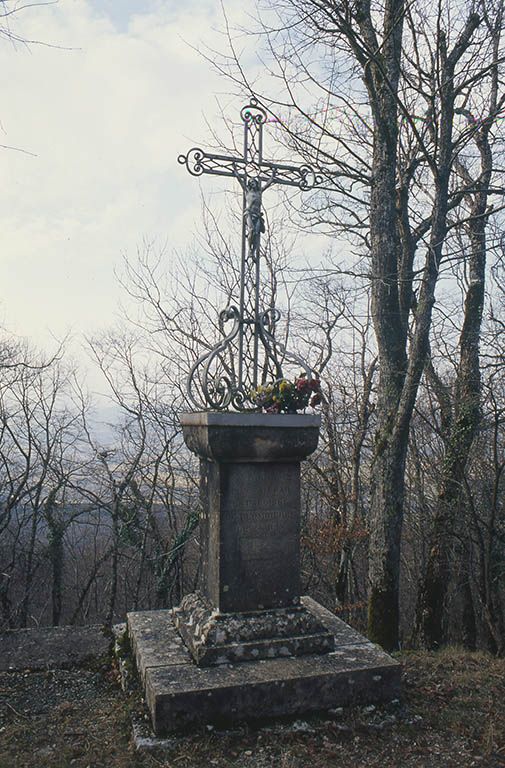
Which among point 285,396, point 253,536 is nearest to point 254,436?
point 285,396

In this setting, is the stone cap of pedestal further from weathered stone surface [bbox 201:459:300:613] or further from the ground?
the ground

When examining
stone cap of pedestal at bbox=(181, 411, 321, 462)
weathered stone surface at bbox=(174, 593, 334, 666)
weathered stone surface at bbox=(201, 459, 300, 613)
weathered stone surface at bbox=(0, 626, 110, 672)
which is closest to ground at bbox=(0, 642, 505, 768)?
weathered stone surface at bbox=(0, 626, 110, 672)

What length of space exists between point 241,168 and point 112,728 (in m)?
3.81

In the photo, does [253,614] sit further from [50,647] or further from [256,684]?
[50,647]

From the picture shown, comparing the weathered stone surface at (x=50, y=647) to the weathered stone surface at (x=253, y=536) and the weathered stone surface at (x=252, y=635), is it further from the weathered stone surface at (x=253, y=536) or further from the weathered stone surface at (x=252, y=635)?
the weathered stone surface at (x=253, y=536)

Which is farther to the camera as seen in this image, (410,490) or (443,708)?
(410,490)

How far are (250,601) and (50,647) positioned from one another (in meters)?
1.75

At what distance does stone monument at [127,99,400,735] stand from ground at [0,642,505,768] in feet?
0.40

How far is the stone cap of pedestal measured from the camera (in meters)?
3.70

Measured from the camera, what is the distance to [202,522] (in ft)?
13.9

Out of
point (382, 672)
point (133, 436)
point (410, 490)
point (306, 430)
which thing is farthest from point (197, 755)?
point (133, 436)

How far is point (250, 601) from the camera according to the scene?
381cm

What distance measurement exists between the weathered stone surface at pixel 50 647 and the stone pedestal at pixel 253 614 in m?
0.53

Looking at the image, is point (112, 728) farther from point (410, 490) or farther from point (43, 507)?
point (43, 507)
